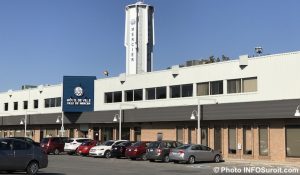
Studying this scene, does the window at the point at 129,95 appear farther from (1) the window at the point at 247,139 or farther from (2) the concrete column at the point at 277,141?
(2) the concrete column at the point at 277,141

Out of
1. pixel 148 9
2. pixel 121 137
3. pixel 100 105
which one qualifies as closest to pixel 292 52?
pixel 121 137

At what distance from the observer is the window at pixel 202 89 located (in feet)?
145

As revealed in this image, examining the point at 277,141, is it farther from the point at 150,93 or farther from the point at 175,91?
the point at 150,93

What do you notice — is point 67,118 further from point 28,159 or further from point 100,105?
point 28,159

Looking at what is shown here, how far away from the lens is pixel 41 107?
2643 inches

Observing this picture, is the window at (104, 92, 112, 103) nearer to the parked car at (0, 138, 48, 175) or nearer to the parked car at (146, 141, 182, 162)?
the parked car at (146, 141, 182, 162)

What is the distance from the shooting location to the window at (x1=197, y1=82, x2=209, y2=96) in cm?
4422

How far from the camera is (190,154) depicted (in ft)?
114

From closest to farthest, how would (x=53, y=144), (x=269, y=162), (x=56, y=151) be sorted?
(x=269, y=162) < (x=53, y=144) < (x=56, y=151)

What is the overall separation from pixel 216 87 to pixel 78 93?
67.8 ft

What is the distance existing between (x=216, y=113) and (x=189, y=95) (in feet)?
15.4

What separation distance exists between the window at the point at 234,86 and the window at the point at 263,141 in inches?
151

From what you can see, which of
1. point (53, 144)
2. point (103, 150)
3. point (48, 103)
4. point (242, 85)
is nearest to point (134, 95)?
point (53, 144)

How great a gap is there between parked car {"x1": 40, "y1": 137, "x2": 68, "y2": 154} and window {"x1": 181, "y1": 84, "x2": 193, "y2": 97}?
1153 cm
